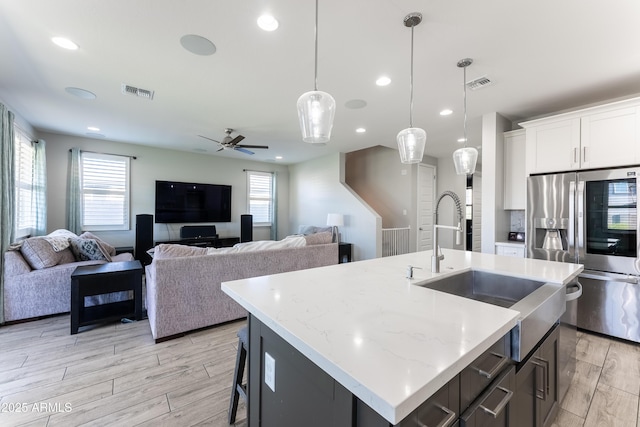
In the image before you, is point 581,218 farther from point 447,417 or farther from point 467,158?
point 447,417

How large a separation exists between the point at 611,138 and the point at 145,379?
478 cm

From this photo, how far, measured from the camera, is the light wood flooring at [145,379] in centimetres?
171

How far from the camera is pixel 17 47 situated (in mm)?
2275

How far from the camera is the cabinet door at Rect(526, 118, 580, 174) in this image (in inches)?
117

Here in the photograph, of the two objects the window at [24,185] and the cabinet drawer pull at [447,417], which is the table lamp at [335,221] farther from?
the cabinet drawer pull at [447,417]

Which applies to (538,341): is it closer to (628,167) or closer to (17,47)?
(628,167)

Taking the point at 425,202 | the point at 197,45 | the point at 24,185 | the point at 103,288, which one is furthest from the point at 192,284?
the point at 425,202

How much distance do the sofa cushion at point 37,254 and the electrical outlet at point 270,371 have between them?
356 cm

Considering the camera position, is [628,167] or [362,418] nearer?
[362,418]

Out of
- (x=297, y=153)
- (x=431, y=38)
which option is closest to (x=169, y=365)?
(x=431, y=38)

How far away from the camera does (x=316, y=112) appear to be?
1529 millimetres

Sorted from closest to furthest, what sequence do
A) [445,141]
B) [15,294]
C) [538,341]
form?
[538,341]
[15,294]
[445,141]

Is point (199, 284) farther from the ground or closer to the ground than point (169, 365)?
farther from the ground

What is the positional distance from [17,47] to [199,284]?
8.33ft
